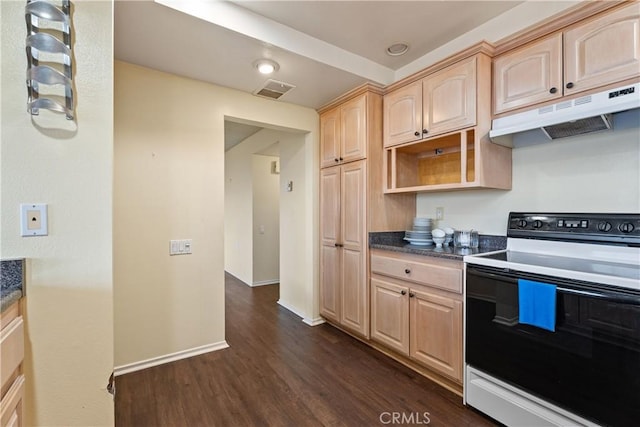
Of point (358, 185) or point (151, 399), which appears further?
point (358, 185)

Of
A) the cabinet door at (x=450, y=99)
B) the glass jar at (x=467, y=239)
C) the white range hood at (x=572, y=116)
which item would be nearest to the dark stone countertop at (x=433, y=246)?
the glass jar at (x=467, y=239)

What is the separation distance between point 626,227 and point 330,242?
222 centimetres

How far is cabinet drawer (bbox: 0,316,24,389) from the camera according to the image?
875 millimetres

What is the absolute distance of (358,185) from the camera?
9.10ft

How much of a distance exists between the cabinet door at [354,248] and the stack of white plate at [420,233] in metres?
0.43

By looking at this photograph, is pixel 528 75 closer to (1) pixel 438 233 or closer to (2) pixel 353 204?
(1) pixel 438 233

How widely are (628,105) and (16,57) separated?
8.81 ft

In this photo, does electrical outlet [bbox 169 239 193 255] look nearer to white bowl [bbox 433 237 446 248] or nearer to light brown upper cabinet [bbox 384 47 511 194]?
light brown upper cabinet [bbox 384 47 511 194]

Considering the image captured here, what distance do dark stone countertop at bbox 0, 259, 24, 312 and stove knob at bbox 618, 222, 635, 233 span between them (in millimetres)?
2814

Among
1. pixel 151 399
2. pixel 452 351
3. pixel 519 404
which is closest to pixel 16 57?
pixel 151 399

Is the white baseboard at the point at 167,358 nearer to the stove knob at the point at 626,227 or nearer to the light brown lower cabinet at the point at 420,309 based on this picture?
the light brown lower cabinet at the point at 420,309

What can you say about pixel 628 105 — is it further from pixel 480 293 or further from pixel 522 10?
pixel 480 293

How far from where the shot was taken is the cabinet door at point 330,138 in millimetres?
3051

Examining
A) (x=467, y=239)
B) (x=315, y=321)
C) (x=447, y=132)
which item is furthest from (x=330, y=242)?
(x=447, y=132)
